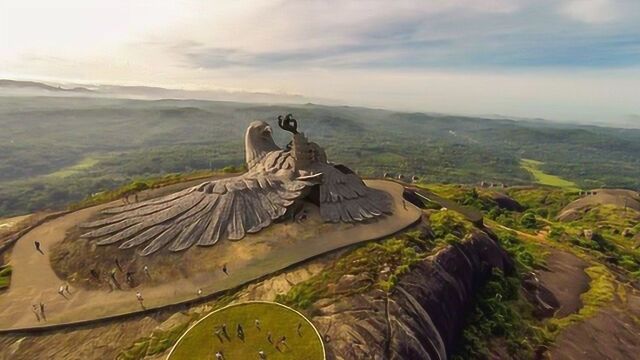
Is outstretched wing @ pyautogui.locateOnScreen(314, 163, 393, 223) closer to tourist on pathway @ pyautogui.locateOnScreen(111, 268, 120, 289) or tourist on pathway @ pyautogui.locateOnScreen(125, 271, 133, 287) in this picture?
tourist on pathway @ pyautogui.locateOnScreen(125, 271, 133, 287)

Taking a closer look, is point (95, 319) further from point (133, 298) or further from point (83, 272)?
point (83, 272)

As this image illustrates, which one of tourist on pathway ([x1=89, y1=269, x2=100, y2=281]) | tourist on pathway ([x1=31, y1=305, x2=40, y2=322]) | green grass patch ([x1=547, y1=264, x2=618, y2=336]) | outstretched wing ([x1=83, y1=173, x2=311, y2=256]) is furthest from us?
green grass patch ([x1=547, y1=264, x2=618, y2=336])

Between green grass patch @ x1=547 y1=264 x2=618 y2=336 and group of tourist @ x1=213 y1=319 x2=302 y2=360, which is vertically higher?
group of tourist @ x1=213 y1=319 x2=302 y2=360

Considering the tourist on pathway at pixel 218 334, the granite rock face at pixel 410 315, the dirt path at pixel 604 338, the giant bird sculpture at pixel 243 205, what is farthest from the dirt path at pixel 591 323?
the tourist on pathway at pixel 218 334

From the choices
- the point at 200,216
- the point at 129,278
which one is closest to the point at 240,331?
the point at 129,278

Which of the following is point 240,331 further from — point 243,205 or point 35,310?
point 35,310

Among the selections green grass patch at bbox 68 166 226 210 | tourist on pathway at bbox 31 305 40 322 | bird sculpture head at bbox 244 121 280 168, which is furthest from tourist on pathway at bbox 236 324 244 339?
green grass patch at bbox 68 166 226 210
